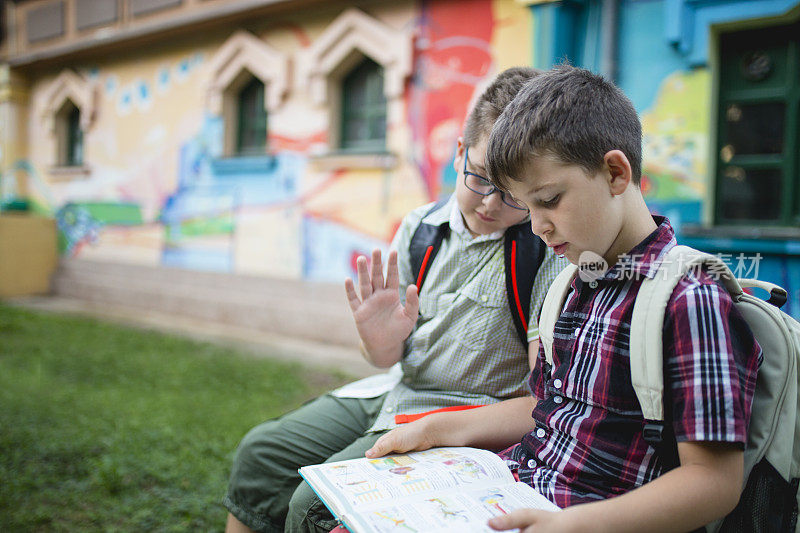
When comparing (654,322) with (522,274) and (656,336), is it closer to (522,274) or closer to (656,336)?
(656,336)

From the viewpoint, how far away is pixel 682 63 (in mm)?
4668

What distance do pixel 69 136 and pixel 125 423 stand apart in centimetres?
857

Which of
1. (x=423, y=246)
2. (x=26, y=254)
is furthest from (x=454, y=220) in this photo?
(x=26, y=254)

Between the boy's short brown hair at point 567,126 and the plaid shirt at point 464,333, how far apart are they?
548 mm

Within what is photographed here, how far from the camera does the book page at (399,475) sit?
1.36 metres

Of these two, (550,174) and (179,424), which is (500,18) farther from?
(550,174)

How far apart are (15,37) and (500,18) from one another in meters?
9.92

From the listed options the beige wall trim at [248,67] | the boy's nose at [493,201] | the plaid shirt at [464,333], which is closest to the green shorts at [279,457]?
the plaid shirt at [464,333]

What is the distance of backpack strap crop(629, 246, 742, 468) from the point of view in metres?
1.19

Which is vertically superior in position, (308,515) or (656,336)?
(656,336)

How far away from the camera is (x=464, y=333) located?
6.23 feet

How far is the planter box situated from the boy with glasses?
33.5 feet

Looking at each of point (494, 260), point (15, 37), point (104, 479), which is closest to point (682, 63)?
point (494, 260)

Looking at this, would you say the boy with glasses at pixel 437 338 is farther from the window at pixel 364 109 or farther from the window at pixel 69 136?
the window at pixel 69 136
